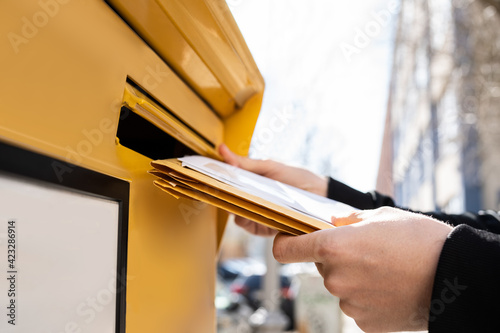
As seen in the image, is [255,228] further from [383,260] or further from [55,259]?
[55,259]

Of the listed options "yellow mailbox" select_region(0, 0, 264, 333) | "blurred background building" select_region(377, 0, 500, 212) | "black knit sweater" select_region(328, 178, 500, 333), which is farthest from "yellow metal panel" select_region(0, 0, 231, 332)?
"blurred background building" select_region(377, 0, 500, 212)

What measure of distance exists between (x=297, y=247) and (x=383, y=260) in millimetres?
169

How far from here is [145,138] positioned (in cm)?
100

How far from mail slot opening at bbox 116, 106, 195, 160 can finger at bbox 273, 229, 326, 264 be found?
0.38 metres

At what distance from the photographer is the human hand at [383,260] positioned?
0.83 meters

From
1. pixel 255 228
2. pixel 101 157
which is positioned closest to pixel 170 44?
pixel 101 157

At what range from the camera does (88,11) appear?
0.69 metres

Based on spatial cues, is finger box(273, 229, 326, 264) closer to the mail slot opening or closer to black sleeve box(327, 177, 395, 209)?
the mail slot opening

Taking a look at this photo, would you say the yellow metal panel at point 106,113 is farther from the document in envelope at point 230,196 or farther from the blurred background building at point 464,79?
the blurred background building at point 464,79

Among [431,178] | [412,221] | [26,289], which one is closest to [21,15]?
[26,289]

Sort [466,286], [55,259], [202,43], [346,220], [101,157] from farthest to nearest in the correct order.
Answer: [202,43] < [346,220] < [466,286] < [101,157] < [55,259]

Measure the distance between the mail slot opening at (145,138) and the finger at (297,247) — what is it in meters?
0.38

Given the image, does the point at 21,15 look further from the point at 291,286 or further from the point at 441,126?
the point at 291,286

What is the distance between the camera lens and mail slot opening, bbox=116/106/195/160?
0.88 m
